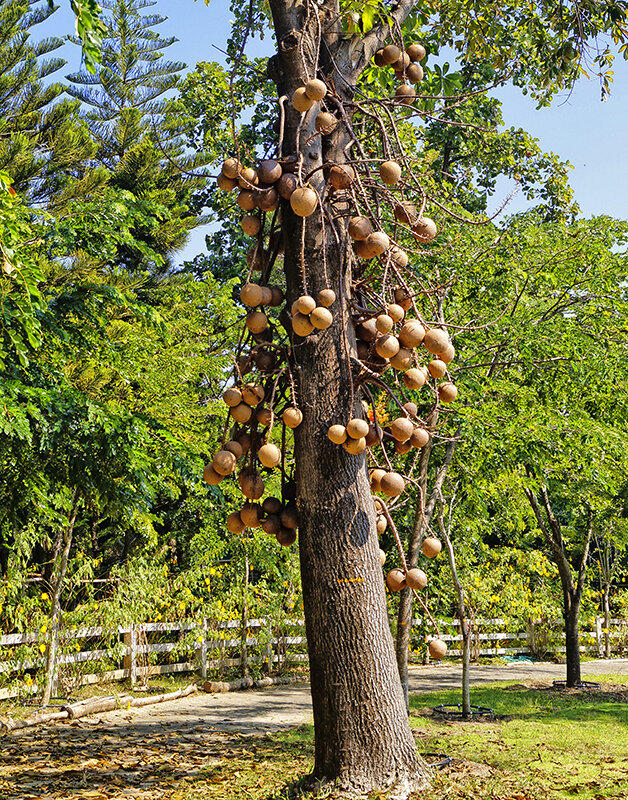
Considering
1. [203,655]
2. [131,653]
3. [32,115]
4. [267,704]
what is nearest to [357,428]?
[267,704]

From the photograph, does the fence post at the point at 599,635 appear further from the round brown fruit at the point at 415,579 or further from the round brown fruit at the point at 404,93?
the round brown fruit at the point at 404,93

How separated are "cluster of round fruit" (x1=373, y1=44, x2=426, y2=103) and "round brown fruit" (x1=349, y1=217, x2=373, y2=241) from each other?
0.75 meters

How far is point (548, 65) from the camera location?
5.78 meters

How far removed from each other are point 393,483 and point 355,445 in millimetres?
239

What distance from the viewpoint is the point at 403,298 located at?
2973mm

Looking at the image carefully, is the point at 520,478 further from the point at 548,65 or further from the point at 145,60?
the point at 145,60

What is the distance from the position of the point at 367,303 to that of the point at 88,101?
17041mm

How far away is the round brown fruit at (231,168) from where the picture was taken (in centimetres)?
274

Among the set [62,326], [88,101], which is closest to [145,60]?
[88,101]

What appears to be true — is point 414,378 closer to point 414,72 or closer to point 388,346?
point 388,346

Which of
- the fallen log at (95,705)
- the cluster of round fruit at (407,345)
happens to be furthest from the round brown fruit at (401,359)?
the fallen log at (95,705)

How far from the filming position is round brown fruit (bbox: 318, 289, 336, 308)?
2748mm

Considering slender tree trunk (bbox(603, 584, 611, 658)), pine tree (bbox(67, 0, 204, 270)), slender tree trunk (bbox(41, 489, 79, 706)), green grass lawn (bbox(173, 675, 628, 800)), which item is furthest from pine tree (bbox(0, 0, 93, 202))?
slender tree trunk (bbox(603, 584, 611, 658))

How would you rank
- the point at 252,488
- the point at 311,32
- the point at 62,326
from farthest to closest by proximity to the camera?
the point at 62,326 < the point at 311,32 < the point at 252,488
